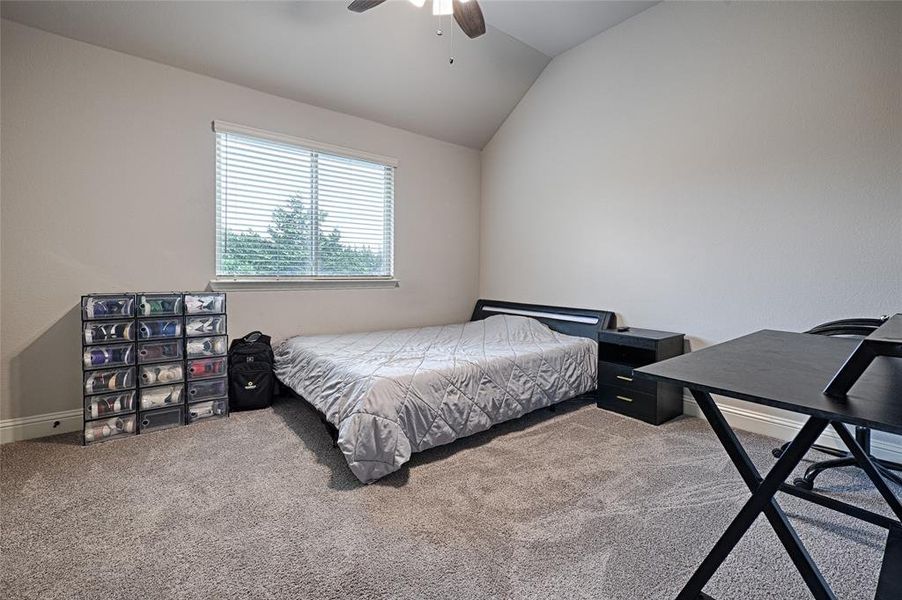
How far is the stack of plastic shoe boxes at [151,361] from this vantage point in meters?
2.50

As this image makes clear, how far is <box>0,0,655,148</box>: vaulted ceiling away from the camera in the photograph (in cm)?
262

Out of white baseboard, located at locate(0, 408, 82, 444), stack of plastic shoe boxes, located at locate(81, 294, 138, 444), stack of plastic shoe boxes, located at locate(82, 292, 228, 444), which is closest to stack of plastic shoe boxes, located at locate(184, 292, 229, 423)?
stack of plastic shoe boxes, located at locate(82, 292, 228, 444)

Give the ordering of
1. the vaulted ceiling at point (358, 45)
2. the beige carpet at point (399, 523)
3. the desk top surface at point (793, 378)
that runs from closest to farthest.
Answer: the desk top surface at point (793, 378) → the beige carpet at point (399, 523) → the vaulted ceiling at point (358, 45)

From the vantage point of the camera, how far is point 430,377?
2318 millimetres

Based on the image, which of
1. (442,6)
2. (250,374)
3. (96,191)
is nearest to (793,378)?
(442,6)

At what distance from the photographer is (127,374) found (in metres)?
2.59

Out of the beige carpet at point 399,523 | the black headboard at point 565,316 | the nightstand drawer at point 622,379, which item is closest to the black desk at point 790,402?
the beige carpet at point 399,523

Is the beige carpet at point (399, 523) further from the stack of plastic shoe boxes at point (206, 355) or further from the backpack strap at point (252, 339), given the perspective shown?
the backpack strap at point (252, 339)

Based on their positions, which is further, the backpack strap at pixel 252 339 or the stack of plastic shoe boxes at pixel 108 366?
the backpack strap at pixel 252 339

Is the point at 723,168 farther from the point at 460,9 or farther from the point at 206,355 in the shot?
the point at 206,355

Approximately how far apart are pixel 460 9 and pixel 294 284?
2.45 metres

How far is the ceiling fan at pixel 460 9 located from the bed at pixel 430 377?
208cm

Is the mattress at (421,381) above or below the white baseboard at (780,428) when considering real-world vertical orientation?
above

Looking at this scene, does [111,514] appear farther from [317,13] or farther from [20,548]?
[317,13]
